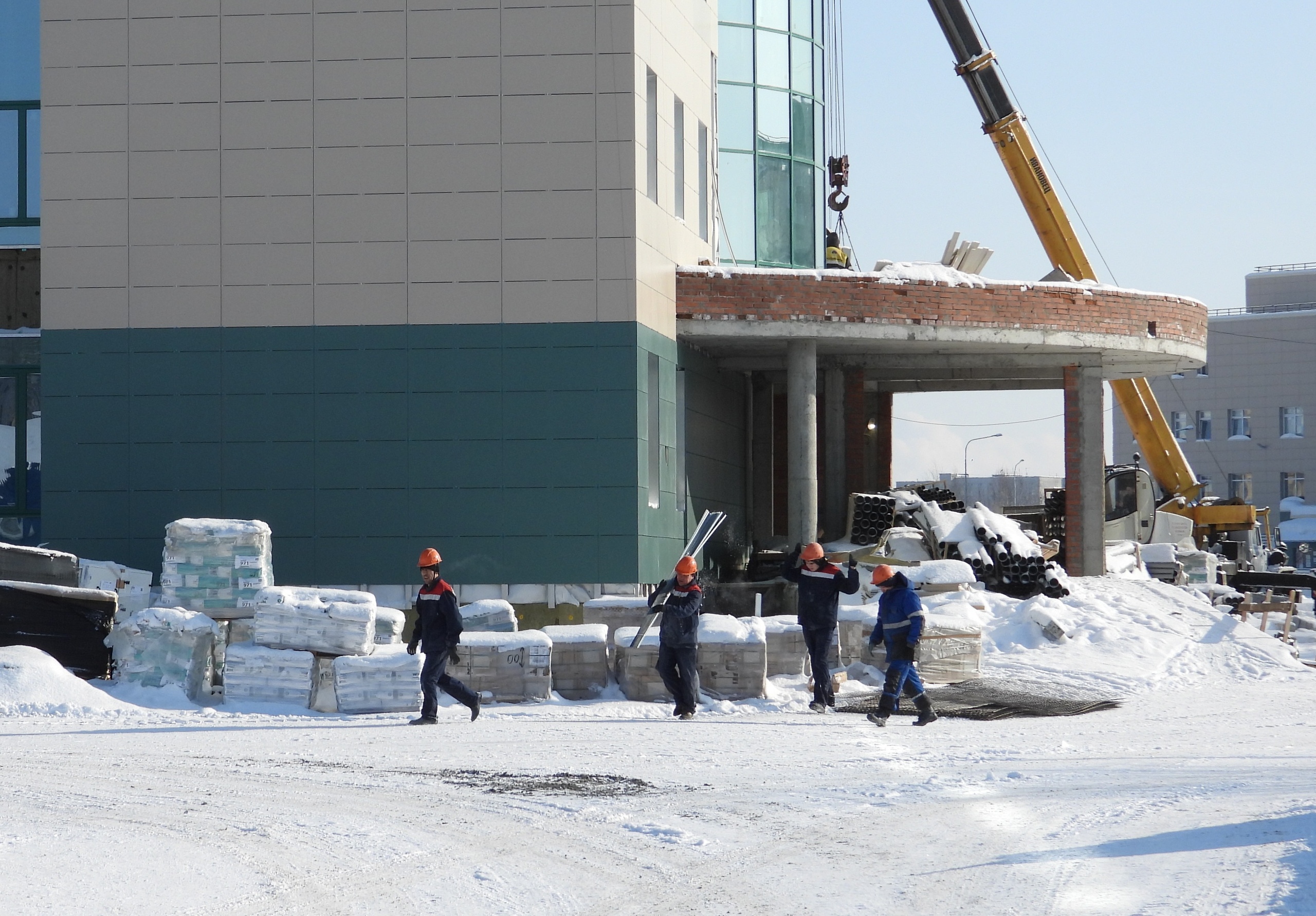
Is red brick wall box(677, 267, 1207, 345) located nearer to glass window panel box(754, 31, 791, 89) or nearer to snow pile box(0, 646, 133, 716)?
glass window panel box(754, 31, 791, 89)

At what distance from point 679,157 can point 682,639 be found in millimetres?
11220

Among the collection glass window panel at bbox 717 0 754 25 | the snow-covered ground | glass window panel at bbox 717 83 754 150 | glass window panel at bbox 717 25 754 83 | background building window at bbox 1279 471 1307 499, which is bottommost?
the snow-covered ground

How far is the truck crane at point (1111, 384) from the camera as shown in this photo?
32.8 meters

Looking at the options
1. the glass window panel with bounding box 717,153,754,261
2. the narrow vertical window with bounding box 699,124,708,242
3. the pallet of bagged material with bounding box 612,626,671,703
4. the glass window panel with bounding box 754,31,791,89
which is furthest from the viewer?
the glass window panel with bounding box 754,31,791,89

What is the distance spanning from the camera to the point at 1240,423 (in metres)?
89.6

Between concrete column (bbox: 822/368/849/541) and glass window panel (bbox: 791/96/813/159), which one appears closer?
concrete column (bbox: 822/368/849/541)

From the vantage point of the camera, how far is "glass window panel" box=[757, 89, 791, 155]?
104 ft

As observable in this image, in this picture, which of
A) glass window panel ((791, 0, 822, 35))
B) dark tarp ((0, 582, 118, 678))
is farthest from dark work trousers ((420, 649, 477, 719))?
glass window panel ((791, 0, 822, 35))

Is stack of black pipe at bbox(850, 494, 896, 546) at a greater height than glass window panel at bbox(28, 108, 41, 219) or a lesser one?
lesser

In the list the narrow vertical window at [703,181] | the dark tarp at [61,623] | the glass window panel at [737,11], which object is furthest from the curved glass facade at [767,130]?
the dark tarp at [61,623]

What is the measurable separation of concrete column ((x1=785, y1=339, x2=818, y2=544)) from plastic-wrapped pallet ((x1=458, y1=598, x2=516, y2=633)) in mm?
7875

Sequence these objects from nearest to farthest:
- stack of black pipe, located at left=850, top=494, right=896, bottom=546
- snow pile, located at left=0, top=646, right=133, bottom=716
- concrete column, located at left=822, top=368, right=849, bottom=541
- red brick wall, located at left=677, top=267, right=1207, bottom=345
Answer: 1. snow pile, located at left=0, top=646, right=133, bottom=716
2. red brick wall, located at left=677, top=267, right=1207, bottom=345
3. stack of black pipe, located at left=850, top=494, right=896, bottom=546
4. concrete column, located at left=822, top=368, right=849, bottom=541

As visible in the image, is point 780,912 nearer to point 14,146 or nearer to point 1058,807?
point 1058,807

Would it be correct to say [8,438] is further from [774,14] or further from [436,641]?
[774,14]
